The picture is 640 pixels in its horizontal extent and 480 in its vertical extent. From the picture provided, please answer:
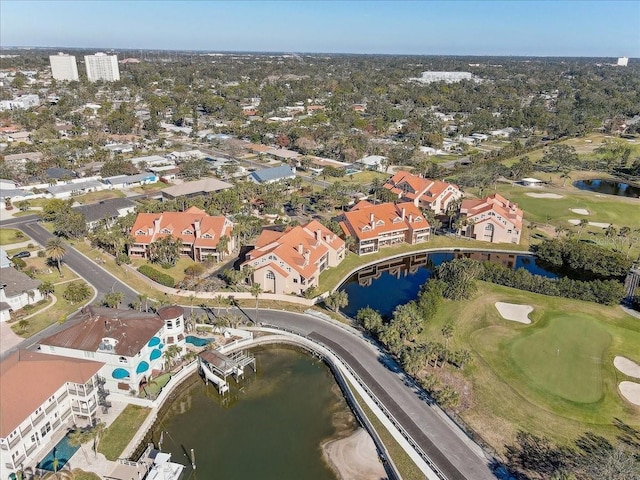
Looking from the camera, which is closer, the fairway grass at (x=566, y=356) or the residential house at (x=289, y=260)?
the fairway grass at (x=566, y=356)

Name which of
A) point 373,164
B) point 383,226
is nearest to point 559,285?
point 383,226

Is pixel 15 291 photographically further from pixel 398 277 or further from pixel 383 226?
pixel 383 226

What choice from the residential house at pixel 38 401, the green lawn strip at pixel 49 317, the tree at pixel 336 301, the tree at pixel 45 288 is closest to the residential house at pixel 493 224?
the tree at pixel 336 301

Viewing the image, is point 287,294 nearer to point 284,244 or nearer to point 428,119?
point 284,244

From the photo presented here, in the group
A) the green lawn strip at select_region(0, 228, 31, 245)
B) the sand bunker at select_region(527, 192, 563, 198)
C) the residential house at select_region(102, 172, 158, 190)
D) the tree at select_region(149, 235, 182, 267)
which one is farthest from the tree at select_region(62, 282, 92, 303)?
the sand bunker at select_region(527, 192, 563, 198)

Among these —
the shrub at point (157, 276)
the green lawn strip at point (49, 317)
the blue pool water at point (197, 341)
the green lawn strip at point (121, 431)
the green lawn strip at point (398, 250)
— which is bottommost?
the green lawn strip at point (121, 431)

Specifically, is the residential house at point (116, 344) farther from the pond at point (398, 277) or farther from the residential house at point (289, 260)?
the pond at point (398, 277)

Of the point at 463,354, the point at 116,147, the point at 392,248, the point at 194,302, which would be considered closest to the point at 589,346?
the point at 463,354
